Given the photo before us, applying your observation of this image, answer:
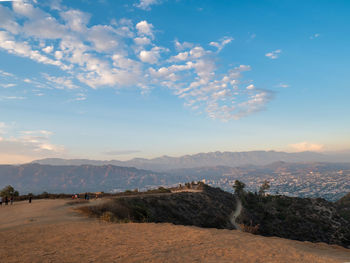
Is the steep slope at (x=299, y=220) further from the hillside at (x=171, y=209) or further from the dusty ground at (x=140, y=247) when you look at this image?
the dusty ground at (x=140, y=247)

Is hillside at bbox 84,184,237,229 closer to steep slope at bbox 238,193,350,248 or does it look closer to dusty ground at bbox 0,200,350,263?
steep slope at bbox 238,193,350,248

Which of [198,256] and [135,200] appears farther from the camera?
[135,200]

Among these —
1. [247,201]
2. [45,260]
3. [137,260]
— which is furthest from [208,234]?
→ [247,201]

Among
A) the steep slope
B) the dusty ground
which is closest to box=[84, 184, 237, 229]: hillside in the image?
the steep slope

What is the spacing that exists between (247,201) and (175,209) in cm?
3807

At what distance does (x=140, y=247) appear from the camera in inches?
462

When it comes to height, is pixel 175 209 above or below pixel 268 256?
below

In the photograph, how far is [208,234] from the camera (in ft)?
49.4

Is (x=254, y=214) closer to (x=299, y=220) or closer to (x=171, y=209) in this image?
(x=299, y=220)

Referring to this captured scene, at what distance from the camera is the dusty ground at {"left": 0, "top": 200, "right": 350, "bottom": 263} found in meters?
10.2

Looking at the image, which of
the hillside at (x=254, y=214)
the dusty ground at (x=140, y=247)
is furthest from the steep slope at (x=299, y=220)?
the dusty ground at (x=140, y=247)

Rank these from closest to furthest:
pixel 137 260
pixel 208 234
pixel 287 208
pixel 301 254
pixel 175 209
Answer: pixel 137 260, pixel 301 254, pixel 208 234, pixel 175 209, pixel 287 208

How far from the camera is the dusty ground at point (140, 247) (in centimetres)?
1025

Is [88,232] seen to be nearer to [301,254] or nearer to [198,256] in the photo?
[198,256]
